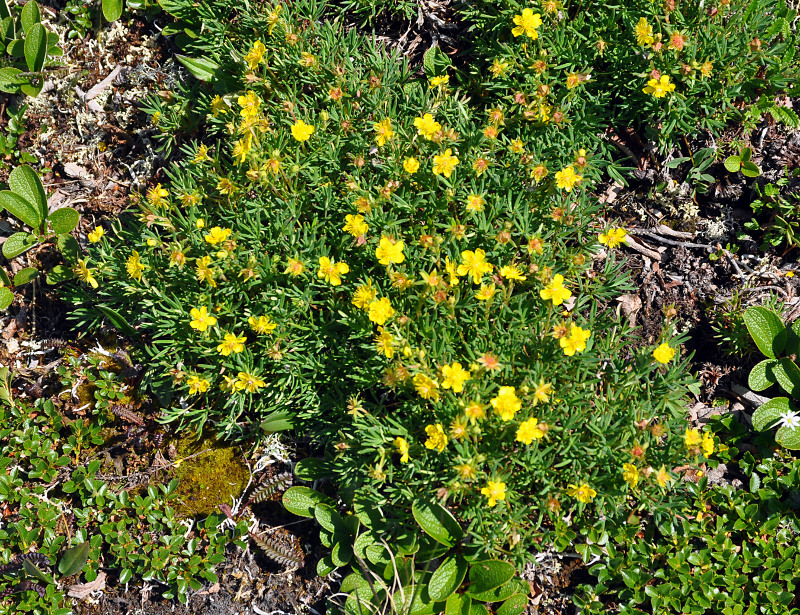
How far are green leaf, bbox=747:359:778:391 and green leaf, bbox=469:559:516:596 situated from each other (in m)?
1.73

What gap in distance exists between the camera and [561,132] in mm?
3564

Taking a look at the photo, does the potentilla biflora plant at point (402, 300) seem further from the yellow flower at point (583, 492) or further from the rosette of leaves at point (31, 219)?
the rosette of leaves at point (31, 219)

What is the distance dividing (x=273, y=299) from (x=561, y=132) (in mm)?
1874

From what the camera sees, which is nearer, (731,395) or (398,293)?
(398,293)

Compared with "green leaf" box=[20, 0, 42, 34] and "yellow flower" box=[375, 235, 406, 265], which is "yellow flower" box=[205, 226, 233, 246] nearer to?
"yellow flower" box=[375, 235, 406, 265]

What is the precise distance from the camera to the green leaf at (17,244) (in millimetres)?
4152

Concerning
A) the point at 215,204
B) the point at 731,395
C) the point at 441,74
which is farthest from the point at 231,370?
the point at 731,395

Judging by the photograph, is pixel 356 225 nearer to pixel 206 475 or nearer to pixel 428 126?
pixel 428 126

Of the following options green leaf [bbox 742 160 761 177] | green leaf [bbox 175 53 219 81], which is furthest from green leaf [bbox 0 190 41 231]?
A: green leaf [bbox 742 160 761 177]

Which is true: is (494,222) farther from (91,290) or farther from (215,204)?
(91,290)

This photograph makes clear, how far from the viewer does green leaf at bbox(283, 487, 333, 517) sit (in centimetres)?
353

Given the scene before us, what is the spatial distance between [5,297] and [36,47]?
1800mm

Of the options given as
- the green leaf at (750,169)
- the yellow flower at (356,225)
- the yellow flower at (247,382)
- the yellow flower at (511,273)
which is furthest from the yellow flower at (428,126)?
the green leaf at (750,169)

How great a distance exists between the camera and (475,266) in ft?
9.83
